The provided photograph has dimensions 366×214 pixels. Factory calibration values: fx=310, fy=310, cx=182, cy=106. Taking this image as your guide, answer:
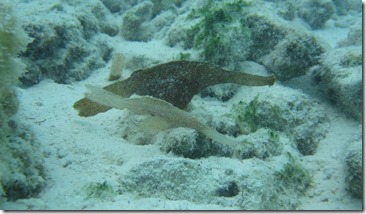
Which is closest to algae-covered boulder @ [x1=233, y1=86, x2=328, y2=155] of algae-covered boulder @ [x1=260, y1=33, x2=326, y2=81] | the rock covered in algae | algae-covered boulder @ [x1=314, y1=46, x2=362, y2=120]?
algae-covered boulder @ [x1=314, y1=46, x2=362, y2=120]

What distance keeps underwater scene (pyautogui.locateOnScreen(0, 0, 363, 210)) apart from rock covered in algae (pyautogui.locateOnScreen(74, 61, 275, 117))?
0.01m

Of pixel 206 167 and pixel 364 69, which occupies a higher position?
pixel 364 69

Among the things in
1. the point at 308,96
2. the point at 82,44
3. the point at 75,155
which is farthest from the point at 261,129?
the point at 82,44

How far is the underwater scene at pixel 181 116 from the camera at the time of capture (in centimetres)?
250

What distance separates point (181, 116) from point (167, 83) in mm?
582

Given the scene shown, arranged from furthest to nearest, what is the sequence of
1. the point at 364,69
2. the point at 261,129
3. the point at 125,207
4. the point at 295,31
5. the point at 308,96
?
the point at 295,31 → the point at 308,96 → the point at 364,69 → the point at 261,129 → the point at 125,207

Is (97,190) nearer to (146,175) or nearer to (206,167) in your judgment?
(146,175)

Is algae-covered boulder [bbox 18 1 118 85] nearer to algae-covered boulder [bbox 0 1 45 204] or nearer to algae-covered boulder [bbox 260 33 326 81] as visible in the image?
algae-covered boulder [bbox 0 1 45 204]

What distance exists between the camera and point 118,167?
278 centimetres

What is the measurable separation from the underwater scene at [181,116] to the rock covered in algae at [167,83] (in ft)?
0.04

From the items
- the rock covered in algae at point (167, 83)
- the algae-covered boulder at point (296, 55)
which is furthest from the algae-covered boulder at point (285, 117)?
the algae-covered boulder at point (296, 55)

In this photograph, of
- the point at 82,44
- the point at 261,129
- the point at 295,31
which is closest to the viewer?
the point at 261,129

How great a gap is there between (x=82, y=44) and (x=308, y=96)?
349 centimetres

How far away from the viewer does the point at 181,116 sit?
9.75ft
